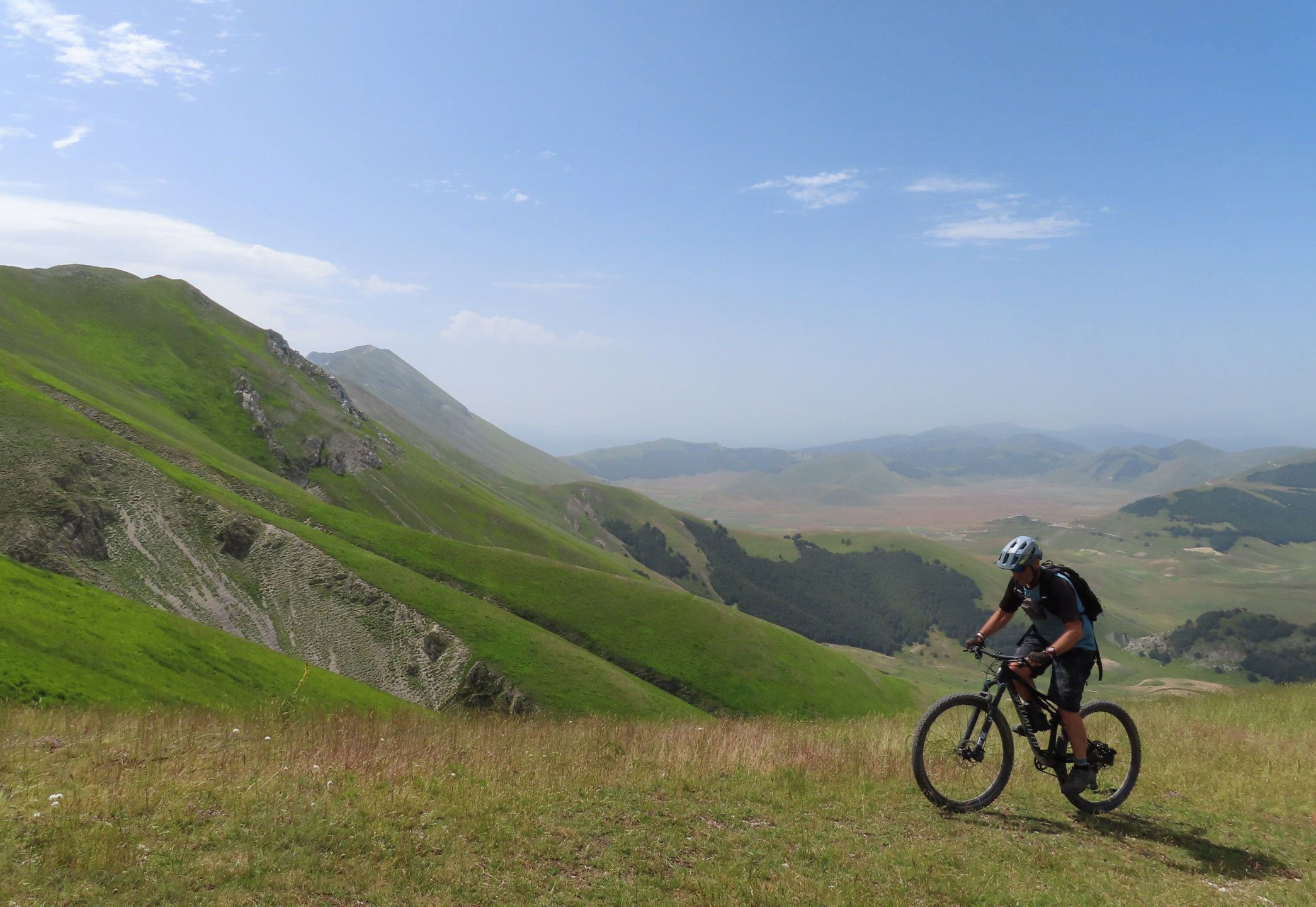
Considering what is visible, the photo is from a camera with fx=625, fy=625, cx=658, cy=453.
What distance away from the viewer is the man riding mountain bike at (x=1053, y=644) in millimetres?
9930

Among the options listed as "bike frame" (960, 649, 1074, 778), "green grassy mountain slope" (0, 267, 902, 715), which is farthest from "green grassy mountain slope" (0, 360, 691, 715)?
"bike frame" (960, 649, 1074, 778)

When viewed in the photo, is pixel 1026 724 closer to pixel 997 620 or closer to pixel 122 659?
pixel 997 620

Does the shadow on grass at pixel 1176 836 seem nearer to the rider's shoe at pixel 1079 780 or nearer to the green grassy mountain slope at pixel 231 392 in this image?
the rider's shoe at pixel 1079 780

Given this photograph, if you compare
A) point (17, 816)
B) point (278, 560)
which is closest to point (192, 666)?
point (278, 560)

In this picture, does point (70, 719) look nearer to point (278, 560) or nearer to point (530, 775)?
point (530, 775)

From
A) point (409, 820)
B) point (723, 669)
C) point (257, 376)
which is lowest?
point (723, 669)

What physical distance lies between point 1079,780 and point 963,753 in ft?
5.58

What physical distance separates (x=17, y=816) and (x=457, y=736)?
6563 millimetres

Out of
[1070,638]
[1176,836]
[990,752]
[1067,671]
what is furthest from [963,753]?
[1176,836]

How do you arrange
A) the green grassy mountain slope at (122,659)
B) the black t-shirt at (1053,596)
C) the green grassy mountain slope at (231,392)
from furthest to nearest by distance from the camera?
the green grassy mountain slope at (231,392), the green grassy mountain slope at (122,659), the black t-shirt at (1053,596)

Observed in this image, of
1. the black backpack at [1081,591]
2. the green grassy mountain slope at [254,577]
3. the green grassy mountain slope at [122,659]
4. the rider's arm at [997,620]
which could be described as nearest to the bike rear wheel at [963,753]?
the rider's arm at [997,620]

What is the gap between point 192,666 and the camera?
110ft

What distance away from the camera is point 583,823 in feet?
29.8

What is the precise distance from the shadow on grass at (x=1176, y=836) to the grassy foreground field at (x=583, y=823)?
0.15 ft
